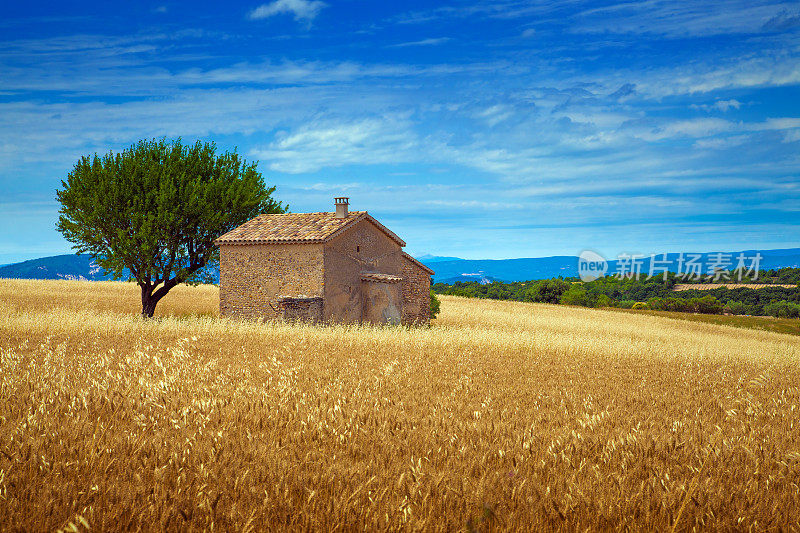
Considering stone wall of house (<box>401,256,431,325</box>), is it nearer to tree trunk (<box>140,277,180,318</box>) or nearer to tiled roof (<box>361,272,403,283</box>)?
tiled roof (<box>361,272,403,283</box>)

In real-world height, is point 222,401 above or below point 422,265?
below

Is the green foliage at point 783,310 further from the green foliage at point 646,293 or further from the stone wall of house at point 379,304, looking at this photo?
the stone wall of house at point 379,304

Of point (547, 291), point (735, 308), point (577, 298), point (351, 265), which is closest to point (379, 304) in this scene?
point (351, 265)

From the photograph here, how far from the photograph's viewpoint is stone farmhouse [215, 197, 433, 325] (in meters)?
22.2

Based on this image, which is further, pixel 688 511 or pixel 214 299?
pixel 214 299

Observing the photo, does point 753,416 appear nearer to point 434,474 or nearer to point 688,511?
point 688,511

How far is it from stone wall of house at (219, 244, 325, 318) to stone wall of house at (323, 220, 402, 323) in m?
0.68

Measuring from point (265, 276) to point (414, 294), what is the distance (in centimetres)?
804

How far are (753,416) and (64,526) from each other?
23.3 ft

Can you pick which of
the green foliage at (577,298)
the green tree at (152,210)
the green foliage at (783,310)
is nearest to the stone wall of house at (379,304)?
the green tree at (152,210)

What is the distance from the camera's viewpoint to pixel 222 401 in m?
5.60

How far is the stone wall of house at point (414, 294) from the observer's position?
90.6ft

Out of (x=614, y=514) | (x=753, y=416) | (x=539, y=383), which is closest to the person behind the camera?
(x=614, y=514)

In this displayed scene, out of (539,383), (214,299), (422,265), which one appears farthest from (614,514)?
(214,299)
